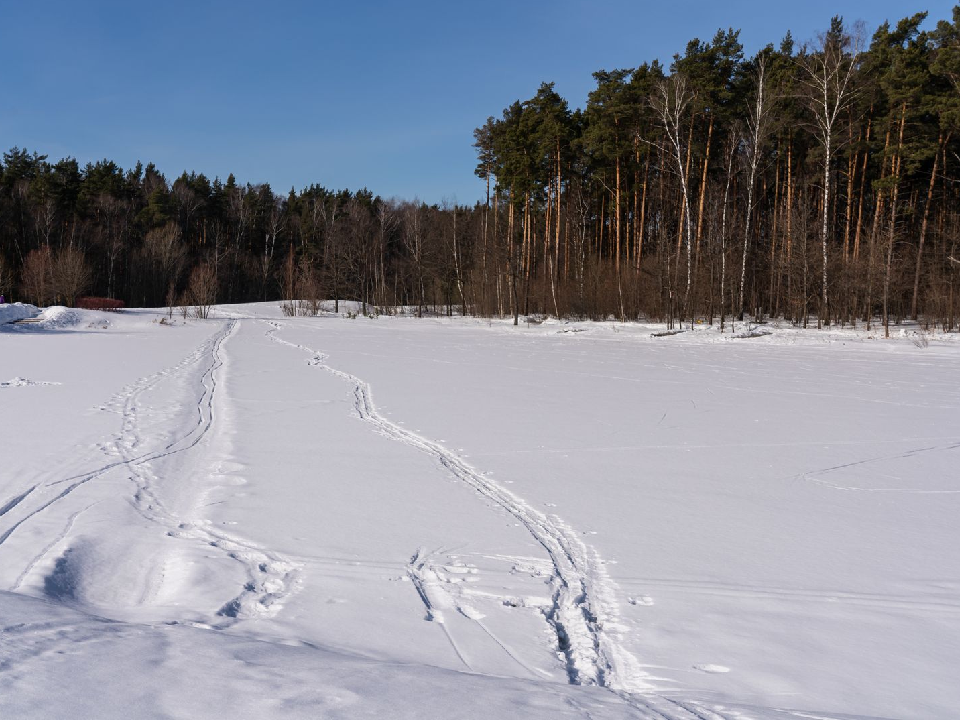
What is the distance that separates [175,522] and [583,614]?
2636mm

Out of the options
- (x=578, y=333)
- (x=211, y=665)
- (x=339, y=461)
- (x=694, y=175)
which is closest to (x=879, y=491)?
(x=339, y=461)

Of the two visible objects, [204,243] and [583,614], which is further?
[204,243]

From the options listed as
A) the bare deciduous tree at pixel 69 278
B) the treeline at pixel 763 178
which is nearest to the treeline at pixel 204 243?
the bare deciduous tree at pixel 69 278

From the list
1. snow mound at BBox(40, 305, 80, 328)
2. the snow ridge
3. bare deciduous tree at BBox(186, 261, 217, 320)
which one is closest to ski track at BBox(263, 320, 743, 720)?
the snow ridge

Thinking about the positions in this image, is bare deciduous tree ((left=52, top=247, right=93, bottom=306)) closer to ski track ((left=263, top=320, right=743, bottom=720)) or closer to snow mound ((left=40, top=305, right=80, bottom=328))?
snow mound ((left=40, top=305, right=80, bottom=328))

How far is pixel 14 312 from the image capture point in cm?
2644

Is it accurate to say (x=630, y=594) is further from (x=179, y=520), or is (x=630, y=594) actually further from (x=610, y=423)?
(x=610, y=423)

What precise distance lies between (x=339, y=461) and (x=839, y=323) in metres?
25.1

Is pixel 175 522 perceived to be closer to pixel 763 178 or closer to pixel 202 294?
A: pixel 763 178

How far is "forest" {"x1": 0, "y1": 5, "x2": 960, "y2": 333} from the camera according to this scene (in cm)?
2439

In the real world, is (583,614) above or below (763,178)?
below

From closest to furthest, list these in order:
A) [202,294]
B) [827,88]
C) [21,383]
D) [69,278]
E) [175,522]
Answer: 1. [175,522]
2. [21,383]
3. [827,88]
4. [202,294]
5. [69,278]

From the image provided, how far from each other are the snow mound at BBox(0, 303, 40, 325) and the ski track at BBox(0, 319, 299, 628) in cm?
2193

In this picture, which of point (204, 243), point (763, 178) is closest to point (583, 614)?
point (763, 178)
